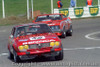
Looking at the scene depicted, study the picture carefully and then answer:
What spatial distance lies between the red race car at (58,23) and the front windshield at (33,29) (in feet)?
18.9

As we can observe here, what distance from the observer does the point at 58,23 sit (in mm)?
17406

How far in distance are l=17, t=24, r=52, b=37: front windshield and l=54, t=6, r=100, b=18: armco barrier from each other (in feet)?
56.7

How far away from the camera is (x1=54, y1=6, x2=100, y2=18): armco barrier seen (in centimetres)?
2892

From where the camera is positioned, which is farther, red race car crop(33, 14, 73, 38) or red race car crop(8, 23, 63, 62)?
red race car crop(33, 14, 73, 38)

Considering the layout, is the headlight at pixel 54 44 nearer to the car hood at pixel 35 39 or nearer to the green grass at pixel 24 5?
the car hood at pixel 35 39

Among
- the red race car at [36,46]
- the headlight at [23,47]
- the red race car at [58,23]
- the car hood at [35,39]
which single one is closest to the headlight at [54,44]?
the red race car at [36,46]

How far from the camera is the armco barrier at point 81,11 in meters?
28.9

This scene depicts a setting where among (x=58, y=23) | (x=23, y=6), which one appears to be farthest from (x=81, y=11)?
(x=58, y=23)

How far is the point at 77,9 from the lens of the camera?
29.1 meters

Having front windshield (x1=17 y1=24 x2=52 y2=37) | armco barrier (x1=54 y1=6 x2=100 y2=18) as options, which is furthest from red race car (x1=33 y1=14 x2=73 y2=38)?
armco barrier (x1=54 y1=6 x2=100 y2=18)

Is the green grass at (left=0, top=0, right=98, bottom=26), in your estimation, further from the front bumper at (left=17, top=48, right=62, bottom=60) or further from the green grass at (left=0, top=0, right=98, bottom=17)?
the front bumper at (left=17, top=48, right=62, bottom=60)

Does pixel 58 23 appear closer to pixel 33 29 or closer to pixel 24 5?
pixel 33 29

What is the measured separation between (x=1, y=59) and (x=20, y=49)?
1864 mm

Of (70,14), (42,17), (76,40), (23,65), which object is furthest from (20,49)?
(70,14)
